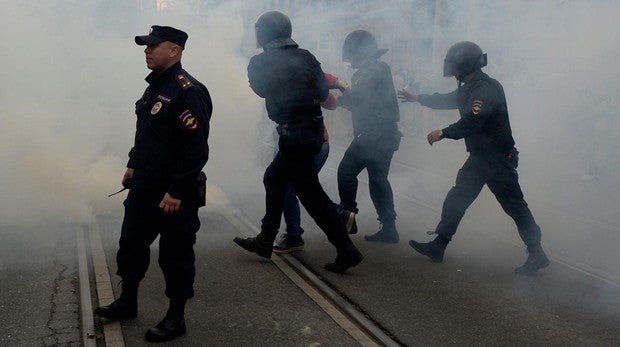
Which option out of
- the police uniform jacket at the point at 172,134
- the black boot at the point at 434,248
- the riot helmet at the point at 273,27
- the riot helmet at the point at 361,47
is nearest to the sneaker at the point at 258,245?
the black boot at the point at 434,248

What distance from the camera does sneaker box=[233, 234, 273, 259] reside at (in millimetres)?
4883

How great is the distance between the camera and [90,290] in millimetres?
4191

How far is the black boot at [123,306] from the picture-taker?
Answer: 3674 millimetres

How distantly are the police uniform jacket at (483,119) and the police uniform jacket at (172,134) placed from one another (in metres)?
2.00

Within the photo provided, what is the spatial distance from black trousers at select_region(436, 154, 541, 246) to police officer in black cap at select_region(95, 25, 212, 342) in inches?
87.0

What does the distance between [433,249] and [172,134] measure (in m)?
2.42

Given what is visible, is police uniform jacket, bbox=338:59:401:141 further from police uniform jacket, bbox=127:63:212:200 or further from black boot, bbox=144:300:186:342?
black boot, bbox=144:300:186:342

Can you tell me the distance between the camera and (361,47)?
5.50 meters

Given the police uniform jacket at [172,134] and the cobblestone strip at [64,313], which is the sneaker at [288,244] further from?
the police uniform jacket at [172,134]

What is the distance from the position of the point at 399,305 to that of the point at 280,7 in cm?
680

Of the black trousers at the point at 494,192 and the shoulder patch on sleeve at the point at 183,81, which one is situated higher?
the shoulder patch on sleeve at the point at 183,81

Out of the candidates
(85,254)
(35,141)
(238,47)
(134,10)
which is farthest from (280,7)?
(85,254)

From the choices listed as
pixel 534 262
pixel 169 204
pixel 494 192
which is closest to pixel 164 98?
pixel 169 204

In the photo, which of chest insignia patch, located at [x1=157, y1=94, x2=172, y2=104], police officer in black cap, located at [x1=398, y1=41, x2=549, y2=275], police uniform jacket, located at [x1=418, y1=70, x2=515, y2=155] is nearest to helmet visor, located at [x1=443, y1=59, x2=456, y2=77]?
police officer in black cap, located at [x1=398, y1=41, x2=549, y2=275]
